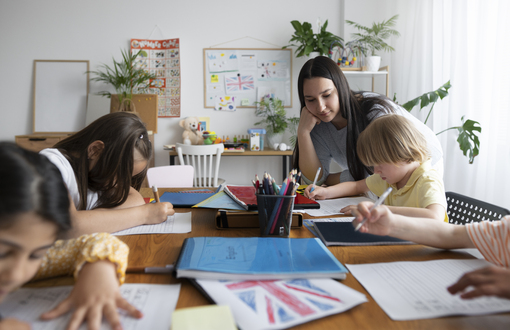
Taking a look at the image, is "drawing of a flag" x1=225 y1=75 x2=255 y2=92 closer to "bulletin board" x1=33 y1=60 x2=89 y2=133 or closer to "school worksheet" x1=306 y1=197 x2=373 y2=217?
"bulletin board" x1=33 y1=60 x2=89 y2=133

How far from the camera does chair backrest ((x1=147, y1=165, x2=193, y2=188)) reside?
2.02m

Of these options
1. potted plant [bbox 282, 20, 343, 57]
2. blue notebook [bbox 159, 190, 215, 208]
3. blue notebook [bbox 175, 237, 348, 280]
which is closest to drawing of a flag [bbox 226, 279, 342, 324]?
blue notebook [bbox 175, 237, 348, 280]

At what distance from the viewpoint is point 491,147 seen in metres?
2.17

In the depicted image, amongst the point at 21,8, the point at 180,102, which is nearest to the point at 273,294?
the point at 180,102

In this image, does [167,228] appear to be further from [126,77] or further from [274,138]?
[126,77]

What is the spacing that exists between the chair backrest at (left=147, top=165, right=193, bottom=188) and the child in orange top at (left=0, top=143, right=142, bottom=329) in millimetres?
1476

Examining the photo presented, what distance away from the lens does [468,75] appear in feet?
7.62

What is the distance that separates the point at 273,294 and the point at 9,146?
43cm

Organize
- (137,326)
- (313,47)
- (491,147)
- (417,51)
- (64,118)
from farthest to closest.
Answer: (64,118) → (313,47) → (417,51) → (491,147) → (137,326)

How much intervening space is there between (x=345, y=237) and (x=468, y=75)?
6.76 ft

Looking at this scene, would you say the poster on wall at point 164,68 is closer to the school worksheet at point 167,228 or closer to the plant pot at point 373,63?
the plant pot at point 373,63

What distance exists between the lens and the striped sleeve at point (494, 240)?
66 cm

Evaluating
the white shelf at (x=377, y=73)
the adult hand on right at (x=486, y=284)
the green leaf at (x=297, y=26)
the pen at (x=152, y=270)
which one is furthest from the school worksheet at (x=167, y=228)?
the green leaf at (x=297, y=26)

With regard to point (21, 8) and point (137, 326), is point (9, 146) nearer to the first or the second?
point (137, 326)
